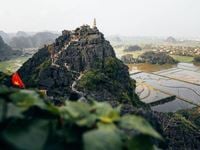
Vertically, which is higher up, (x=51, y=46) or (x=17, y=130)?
(x=17, y=130)

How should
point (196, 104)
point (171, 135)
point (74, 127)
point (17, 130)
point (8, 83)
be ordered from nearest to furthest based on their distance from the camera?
point (17, 130) → point (74, 127) → point (8, 83) → point (171, 135) → point (196, 104)

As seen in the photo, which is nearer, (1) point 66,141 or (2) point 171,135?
(1) point 66,141

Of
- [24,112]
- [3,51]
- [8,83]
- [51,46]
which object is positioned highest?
[24,112]

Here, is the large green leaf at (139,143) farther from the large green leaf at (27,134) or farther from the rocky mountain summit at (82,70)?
the rocky mountain summit at (82,70)

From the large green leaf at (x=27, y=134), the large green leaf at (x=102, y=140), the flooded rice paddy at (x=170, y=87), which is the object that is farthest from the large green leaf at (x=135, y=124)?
the flooded rice paddy at (x=170, y=87)

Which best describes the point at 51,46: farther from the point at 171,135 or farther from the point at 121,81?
the point at 171,135

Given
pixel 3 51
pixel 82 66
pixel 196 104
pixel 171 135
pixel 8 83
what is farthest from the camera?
pixel 3 51

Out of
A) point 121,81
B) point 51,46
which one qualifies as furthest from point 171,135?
point 51,46

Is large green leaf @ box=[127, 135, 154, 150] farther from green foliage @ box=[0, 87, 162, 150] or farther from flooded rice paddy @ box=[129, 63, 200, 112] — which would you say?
flooded rice paddy @ box=[129, 63, 200, 112]
